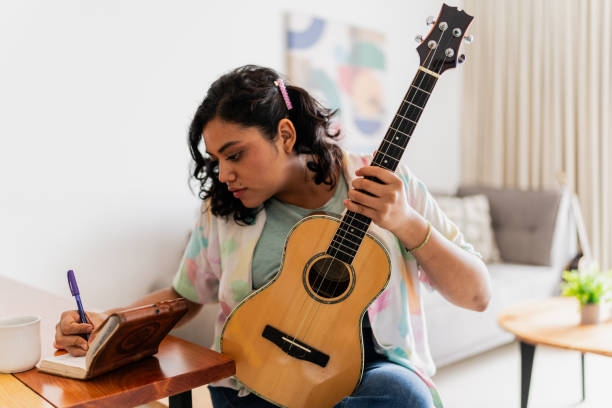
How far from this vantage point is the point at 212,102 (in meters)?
1.15

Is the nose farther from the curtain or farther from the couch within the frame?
the curtain

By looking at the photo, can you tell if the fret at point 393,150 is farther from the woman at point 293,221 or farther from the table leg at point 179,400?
the table leg at point 179,400

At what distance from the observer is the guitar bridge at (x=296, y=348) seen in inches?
39.2

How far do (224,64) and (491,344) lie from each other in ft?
6.36

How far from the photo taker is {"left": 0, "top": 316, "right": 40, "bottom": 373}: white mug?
2.70 ft

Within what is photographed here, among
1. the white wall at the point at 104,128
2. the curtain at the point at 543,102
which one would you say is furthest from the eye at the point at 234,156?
the curtain at the point at 543,102

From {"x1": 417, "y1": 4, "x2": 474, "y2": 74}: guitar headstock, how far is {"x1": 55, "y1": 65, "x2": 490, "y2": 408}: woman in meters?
0.23

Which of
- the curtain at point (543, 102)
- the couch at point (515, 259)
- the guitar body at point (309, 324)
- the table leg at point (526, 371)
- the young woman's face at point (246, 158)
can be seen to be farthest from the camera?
the curtain at point (543, 102)

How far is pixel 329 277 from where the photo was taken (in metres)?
1.04

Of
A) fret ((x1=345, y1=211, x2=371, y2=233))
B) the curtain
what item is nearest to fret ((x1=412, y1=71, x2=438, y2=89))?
fret ((x1=345, y1=211, x2=371, y2=233))

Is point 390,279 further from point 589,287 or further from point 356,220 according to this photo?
point 589,287

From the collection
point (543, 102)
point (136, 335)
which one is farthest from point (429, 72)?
point (543, 102)

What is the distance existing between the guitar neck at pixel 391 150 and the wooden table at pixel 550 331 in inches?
44.9

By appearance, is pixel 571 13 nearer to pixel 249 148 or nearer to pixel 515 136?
pixel 515 136
